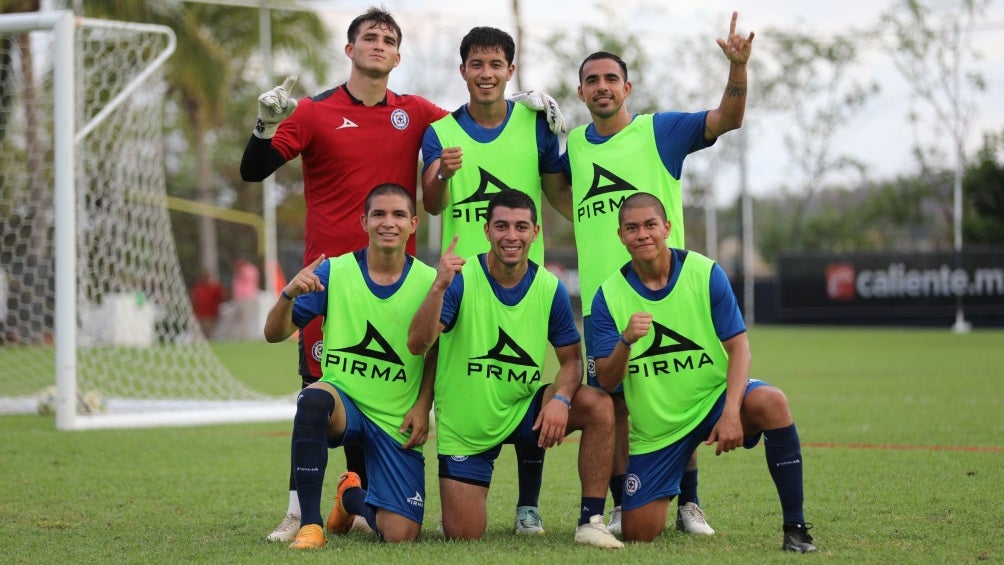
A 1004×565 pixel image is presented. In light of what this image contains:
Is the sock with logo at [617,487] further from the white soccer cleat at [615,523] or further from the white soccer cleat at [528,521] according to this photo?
the white soccer cleat at [528,521]

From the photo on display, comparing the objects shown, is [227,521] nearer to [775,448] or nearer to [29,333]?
[775,448]

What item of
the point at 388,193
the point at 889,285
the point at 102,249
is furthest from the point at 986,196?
the point at 388,193

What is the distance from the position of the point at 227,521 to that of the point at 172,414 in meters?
5.03

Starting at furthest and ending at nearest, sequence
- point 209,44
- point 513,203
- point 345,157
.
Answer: point 209,44
point 345,157
point 513,203

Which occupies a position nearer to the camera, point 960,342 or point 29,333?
point 29,333

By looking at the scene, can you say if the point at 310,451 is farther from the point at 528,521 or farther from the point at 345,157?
the point at 345,157

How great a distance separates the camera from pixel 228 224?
151 feet

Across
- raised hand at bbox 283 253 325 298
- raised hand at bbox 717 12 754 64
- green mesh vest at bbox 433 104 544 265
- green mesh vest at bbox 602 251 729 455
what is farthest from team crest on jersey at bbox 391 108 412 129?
raised hand at bbox 717 12 754 64

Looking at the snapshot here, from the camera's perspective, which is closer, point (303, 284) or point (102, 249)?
point (303, 284)

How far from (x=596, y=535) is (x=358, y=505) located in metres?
1.17

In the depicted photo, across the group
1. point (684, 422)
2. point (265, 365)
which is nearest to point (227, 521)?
point (684, 422)

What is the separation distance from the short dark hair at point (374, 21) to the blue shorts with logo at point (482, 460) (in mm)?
2012

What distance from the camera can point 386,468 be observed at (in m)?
5.48

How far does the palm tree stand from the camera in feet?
90.5
